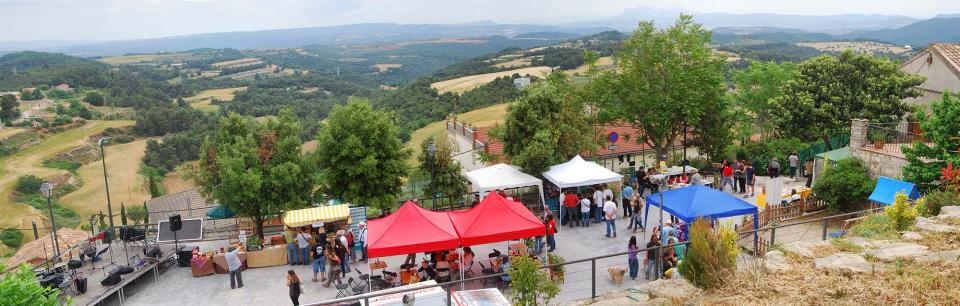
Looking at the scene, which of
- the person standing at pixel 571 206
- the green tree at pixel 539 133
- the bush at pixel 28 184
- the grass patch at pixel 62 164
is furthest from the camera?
the grass patch at pixel 62 164

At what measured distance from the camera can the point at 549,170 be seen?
1894cm

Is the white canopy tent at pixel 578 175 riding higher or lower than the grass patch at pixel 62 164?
higher

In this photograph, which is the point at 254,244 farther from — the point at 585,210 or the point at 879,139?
the point at 879,139

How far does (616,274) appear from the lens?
39.9 ft

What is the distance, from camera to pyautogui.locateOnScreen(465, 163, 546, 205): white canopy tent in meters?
17.7

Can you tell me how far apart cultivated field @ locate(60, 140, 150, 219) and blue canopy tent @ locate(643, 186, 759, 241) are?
54.5 m

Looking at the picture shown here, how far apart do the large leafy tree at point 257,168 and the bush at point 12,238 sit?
31.5 m

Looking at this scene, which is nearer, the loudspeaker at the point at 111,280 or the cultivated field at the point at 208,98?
the loudspeaker at the point at 111,280

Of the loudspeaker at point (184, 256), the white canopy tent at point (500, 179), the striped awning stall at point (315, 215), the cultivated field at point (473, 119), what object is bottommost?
the cultivated field at point (473, 119)

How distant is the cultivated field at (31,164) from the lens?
171 ft

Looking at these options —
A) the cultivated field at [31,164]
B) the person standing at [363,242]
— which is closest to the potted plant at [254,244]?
the person standing at [363,242]

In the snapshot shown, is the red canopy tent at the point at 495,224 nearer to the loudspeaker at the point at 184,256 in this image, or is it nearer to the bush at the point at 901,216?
the bush at the point at 901,216

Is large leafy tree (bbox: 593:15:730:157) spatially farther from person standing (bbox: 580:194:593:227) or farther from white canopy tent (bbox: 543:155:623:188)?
person standing (bbox: 580:194:593:227)

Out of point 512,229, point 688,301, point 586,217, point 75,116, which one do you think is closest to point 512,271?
point 688,301
